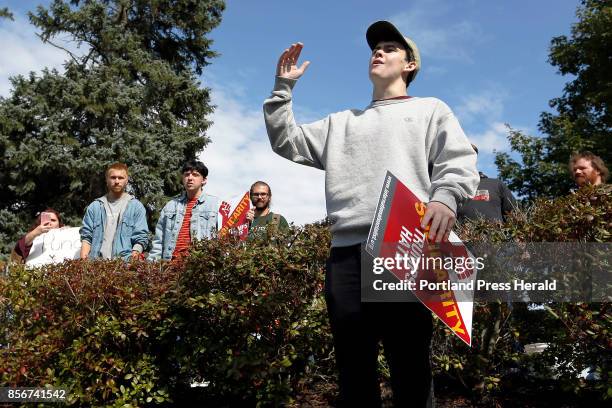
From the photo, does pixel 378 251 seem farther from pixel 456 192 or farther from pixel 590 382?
pixel 590 382

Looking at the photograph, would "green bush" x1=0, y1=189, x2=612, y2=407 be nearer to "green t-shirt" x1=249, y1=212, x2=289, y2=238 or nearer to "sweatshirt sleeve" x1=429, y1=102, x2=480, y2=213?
"green t-shirt" x1=249, y1=212, x2=289, y2=238

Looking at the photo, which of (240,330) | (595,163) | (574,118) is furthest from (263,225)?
(574,118)

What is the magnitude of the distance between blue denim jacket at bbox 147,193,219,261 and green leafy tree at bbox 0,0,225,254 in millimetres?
12795

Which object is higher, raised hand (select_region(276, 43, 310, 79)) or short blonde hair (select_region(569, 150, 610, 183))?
short blonde hair (select_region(569, 150, 610, 183))

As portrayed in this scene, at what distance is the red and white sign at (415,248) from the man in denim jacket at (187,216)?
3.80 meters

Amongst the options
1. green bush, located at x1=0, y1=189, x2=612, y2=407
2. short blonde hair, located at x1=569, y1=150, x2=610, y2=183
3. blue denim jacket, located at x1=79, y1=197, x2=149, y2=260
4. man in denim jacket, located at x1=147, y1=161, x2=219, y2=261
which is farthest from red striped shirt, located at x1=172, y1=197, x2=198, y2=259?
short blonde hair, located at x1=569, y1=150, x2=610, y2=183

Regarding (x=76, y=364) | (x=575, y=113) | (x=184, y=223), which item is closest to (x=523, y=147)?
(x=575, y=113)

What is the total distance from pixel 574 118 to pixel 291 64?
72.3 feet

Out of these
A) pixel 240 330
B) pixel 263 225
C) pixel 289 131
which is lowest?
pixel 240 330

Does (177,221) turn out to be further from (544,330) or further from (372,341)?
(372,341)

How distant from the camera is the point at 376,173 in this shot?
232 cm

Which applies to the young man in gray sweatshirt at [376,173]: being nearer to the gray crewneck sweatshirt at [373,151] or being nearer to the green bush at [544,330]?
the gray crewneck sweatshirt at [373,151]

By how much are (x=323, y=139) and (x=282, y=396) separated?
2.32 meters

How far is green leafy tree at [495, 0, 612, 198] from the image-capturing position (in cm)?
1909
